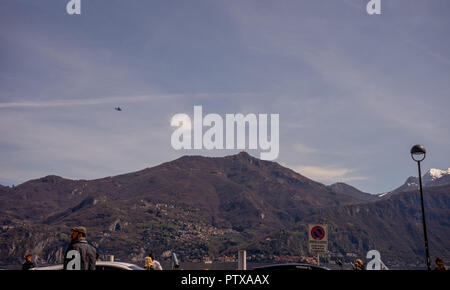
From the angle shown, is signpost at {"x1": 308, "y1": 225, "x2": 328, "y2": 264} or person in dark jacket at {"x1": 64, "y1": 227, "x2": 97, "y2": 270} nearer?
person in dark jacket at {"x1": 64, "y1": 227, "x2": 97, "y2": 270}

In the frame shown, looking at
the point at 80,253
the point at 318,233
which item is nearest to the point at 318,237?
the point at 318,233

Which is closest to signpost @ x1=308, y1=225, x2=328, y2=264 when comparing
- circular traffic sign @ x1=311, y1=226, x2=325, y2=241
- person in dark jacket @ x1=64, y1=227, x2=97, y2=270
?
circular traffic sign @ x1=311, y1=226, x2=325, y2=241

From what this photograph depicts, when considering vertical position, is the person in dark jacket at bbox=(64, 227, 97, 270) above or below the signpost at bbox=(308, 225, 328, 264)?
below

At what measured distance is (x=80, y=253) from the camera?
9.73m

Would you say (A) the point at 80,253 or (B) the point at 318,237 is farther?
(B) the point at 318,237

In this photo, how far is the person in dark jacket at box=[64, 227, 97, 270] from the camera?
968cm

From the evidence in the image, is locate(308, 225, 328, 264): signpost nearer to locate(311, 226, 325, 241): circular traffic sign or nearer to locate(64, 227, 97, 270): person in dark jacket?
locate(311, 226, 325, 241): circular traffic sign

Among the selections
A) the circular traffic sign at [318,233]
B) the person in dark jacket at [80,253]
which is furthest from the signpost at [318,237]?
the person in dark jacket at [80,253]

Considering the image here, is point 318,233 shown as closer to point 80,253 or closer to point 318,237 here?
point 318,237
